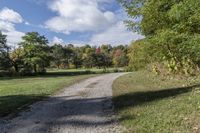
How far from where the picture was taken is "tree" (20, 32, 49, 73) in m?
66.8

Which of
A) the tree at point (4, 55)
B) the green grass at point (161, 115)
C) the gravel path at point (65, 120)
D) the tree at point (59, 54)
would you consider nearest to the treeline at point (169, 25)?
the green grass at point (161, 115)

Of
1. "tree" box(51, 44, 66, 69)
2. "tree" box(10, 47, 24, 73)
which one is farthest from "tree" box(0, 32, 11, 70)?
"tree" box(51, 44, 66, 69)

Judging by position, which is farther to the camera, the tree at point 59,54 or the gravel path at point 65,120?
the tree at point 59,54

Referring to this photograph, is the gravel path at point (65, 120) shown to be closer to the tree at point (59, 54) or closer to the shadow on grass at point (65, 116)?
the shadow on grass at point (65, 116)

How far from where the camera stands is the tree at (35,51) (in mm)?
66825

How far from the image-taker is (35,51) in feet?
227

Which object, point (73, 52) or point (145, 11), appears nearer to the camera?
point (145, 11)

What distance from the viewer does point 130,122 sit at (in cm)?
989

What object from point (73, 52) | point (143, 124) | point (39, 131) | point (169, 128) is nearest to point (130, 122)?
point (143, 124)

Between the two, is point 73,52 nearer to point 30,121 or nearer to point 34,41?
point 34,41

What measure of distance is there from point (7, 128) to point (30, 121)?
997mm

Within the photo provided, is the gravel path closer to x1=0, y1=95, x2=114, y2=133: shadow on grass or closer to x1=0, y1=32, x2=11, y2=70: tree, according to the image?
x1=0, y1=95, x2=114, y2=133: shadow on grass

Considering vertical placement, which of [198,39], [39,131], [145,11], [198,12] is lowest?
[39,131]

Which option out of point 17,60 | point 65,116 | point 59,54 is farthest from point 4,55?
point 65,116
